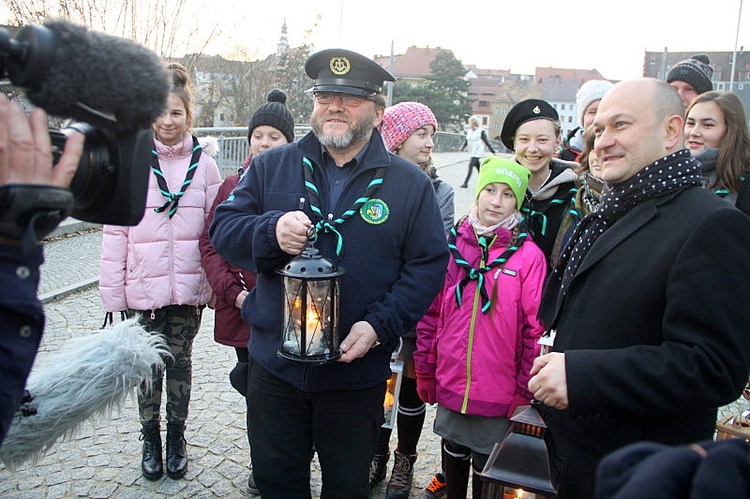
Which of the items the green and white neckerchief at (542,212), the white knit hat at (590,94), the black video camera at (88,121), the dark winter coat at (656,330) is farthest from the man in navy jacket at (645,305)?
the white knit hat at (590,94)

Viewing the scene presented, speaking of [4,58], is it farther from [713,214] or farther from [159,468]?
[159,468]

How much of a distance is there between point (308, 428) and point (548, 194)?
211 cm

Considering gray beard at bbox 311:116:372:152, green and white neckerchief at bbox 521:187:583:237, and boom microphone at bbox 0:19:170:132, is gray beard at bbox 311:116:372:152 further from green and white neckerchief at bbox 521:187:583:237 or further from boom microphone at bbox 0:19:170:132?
boom microphone at bbox 0:19:170:132

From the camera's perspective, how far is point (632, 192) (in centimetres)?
218

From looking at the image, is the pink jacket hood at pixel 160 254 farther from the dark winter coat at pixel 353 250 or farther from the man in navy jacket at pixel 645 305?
the man in navy jacket at pixel 645 305

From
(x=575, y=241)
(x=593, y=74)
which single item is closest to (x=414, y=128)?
(x=575, y=241)

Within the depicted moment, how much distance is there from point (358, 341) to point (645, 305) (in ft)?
3.82

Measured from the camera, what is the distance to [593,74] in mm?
108812

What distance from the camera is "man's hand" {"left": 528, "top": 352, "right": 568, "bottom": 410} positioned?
6.71 feet

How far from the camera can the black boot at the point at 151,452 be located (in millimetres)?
3789

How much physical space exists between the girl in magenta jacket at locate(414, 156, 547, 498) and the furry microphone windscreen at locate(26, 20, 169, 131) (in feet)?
7.54

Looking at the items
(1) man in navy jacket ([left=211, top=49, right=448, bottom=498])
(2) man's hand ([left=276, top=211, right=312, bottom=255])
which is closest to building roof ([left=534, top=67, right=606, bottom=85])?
(1) man in navy jacket ([left=211, top=49, right=448, bottom=498])

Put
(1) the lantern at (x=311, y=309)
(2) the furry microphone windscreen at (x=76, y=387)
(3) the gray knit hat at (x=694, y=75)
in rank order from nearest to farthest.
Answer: (2) the furry microphone windscreen at (x=76, y=387) → (1) the lantern at (x=311, y=309) → (3) the gray knit hat at (x=694, y=75)

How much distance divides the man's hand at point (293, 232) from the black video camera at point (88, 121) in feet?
3.21
